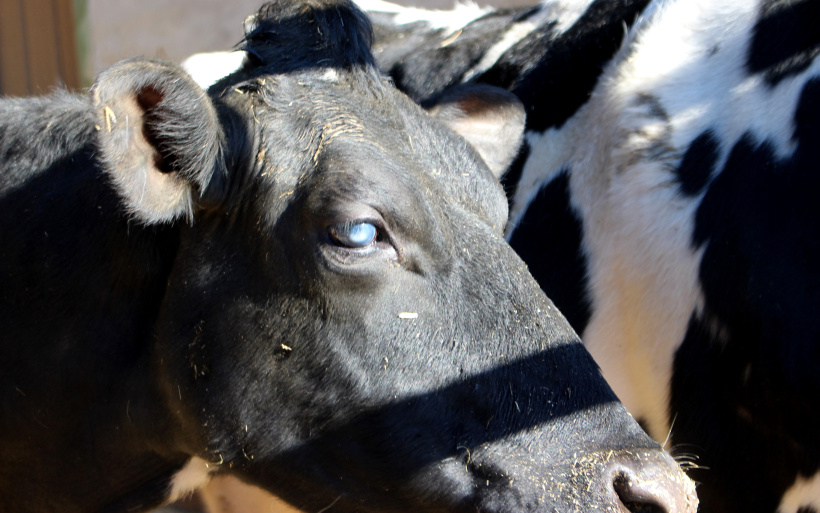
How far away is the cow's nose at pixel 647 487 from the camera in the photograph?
61.1 inches

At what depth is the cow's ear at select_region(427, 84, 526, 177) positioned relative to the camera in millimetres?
2574

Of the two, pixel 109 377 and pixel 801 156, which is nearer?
pixel 109 377

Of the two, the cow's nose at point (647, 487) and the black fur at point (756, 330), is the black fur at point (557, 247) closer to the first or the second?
the black fur at point (756, 330)

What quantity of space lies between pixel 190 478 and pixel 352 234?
34.2 inches

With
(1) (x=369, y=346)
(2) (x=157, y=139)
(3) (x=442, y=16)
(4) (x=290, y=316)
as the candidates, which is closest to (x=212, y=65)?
(3) (x=442, y=16)

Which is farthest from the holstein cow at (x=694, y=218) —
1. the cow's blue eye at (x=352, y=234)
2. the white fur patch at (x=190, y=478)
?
the white fur patch at (x=190, y=478)

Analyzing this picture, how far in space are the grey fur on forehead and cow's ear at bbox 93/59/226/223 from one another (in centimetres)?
31

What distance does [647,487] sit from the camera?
1.55 metres

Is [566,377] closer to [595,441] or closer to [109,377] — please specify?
[595,441]

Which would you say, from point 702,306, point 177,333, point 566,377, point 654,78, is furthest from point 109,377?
point 654,78

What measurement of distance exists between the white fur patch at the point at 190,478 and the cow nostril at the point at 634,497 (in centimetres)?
101

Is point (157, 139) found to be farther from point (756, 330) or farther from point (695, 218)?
point (756, 330)

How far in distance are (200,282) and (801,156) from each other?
1.60m

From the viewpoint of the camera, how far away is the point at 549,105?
9.16 ft
